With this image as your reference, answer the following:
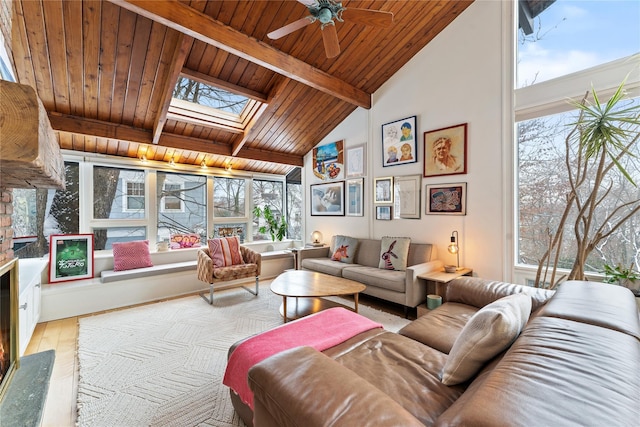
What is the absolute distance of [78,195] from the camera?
3861mm

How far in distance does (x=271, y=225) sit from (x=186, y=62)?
11.0 feet

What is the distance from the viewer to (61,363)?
2.23 metres

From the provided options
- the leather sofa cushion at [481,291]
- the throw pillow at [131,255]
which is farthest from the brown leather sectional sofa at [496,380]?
the throw pillow at [131,255]

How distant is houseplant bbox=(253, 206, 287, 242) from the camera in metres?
5.65

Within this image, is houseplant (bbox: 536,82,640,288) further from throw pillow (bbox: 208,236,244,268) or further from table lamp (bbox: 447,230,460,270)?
throw pillow (bbox: 208,236,244,268)

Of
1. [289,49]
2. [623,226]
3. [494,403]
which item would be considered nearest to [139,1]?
[289,49]

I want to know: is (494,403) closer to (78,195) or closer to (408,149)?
(408,149)

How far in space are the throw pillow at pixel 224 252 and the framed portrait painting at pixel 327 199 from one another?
1.89 metres

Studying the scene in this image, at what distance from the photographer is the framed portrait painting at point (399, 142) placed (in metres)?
3.94

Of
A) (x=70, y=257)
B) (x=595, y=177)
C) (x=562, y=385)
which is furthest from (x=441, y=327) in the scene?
(x=70, y=257)

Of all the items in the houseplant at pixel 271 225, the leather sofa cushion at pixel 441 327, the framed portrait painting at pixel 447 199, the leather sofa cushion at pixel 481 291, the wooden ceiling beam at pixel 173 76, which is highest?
the wooden ceiling beam at pixel 173 76

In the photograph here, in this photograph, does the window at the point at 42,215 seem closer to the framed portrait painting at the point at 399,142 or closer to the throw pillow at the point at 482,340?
the throw pillow at the point at 482,340

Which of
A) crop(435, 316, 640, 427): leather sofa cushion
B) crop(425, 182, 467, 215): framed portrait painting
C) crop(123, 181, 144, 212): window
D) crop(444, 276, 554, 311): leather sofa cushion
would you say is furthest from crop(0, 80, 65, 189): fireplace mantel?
crop(123, 181, 144, 212): window

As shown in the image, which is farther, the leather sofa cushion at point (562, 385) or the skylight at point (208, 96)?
the skylight at point (208, 96)
